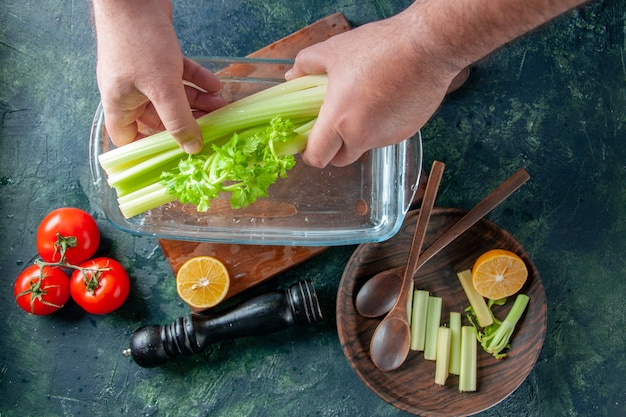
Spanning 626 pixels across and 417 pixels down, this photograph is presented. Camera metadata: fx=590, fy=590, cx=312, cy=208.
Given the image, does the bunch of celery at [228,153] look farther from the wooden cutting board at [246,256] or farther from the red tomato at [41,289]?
the red tomato at [41,289]

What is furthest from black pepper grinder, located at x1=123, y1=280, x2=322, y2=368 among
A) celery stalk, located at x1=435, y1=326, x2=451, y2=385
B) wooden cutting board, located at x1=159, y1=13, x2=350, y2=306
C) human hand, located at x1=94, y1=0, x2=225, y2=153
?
human hand, located at x1=94, y1=0, x2=225, y2=153

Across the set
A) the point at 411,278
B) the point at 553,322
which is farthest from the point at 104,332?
the point at 553,322

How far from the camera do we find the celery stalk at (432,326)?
2385 millimetres

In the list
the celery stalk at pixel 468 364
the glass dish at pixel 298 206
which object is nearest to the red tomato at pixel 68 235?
the glass dish at pixel 298 206

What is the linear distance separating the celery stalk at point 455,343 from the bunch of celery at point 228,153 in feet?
3.13

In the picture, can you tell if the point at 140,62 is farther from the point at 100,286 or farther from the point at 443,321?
the point at 443,321

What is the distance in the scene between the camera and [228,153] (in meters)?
1.87

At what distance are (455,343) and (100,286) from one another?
143cm

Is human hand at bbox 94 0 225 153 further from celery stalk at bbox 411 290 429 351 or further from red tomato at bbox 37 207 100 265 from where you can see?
celery stalk at bbox 411 290 429 351

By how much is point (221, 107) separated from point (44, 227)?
0.87 m

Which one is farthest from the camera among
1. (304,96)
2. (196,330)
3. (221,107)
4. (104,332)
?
(104,332)

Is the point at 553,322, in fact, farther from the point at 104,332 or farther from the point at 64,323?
the point at 64,323

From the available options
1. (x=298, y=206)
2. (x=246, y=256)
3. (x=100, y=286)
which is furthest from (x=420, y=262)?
(x=100, y=286)

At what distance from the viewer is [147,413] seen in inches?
96.2
